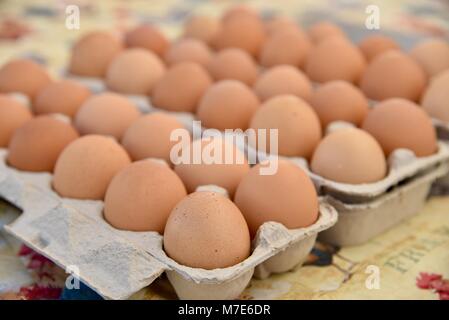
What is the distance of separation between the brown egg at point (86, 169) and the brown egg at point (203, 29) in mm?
964

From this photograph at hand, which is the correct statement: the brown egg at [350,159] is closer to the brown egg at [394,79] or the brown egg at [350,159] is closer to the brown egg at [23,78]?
the brown egg at [394,79]

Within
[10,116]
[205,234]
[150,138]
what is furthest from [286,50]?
[205,234]

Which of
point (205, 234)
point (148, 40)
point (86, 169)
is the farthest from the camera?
point (148, 40)

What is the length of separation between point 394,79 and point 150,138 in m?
0.67

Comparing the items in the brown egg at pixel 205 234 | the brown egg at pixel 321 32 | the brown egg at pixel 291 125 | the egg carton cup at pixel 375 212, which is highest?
the brown egg at pixel 321 32

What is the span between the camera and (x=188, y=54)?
6.02 feet

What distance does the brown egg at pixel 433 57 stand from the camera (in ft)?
5.61

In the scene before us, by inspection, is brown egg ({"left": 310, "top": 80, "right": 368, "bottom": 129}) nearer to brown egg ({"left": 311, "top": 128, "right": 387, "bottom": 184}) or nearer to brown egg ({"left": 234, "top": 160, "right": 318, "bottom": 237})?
brown egg ({"left": 311, "top": 128, "right": 387, "bottom": 184})

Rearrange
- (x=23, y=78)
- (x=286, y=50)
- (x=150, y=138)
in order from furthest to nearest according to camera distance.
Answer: (x=286, y=50)
(x=23, y=78)
(x=150, y=138)

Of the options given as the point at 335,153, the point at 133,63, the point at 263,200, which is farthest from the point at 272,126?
the point at 133,63

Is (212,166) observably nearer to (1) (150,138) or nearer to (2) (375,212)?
(1) (150,138)

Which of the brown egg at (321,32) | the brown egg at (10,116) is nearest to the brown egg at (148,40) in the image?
the brown egg at (321,32)

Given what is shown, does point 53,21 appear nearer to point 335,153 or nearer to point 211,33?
point 211,33

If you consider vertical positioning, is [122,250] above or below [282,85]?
below
